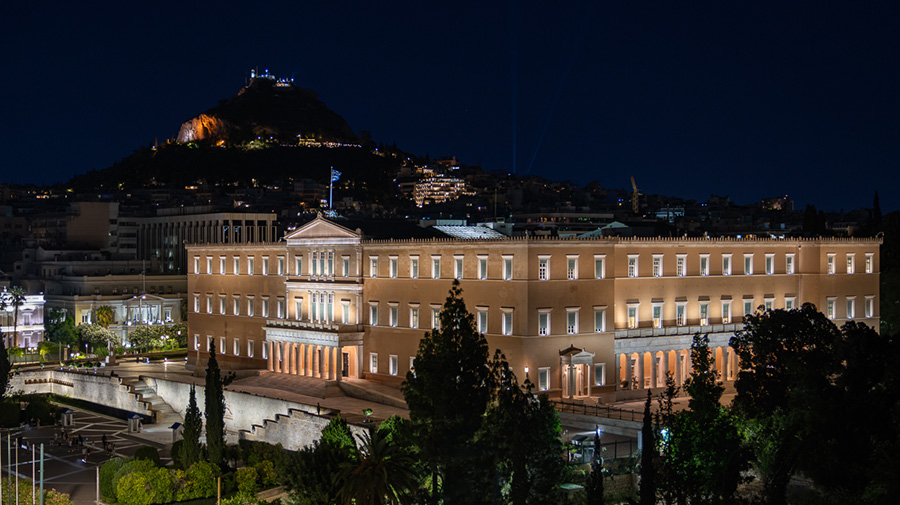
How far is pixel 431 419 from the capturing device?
34094 mm

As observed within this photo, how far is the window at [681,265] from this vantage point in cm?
6021

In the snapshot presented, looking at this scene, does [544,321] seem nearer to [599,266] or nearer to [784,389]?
[599,266]

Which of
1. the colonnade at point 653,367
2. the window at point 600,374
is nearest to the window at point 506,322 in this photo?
the window at point 600,374

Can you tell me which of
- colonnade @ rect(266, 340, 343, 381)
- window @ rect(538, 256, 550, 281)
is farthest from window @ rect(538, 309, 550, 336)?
colonnade @ rect(266, 340, 343, 381)

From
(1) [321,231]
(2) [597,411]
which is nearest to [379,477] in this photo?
(2) [597,411]

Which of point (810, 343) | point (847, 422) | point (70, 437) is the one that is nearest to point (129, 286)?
point (70, 437)

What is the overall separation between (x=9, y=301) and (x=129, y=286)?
10.7 metres

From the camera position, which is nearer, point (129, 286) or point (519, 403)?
point (519, 403)

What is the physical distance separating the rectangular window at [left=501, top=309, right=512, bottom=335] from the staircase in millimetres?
21230

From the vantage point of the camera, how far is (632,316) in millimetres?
58469

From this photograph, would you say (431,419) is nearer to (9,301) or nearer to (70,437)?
(70,437)

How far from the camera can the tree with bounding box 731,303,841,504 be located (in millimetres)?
34531

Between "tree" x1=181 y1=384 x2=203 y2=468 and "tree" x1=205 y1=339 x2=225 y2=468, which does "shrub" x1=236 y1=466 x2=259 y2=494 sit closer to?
"tree" x1=205 y1=339 x2=225 y2=468

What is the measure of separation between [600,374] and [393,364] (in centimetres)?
1209
